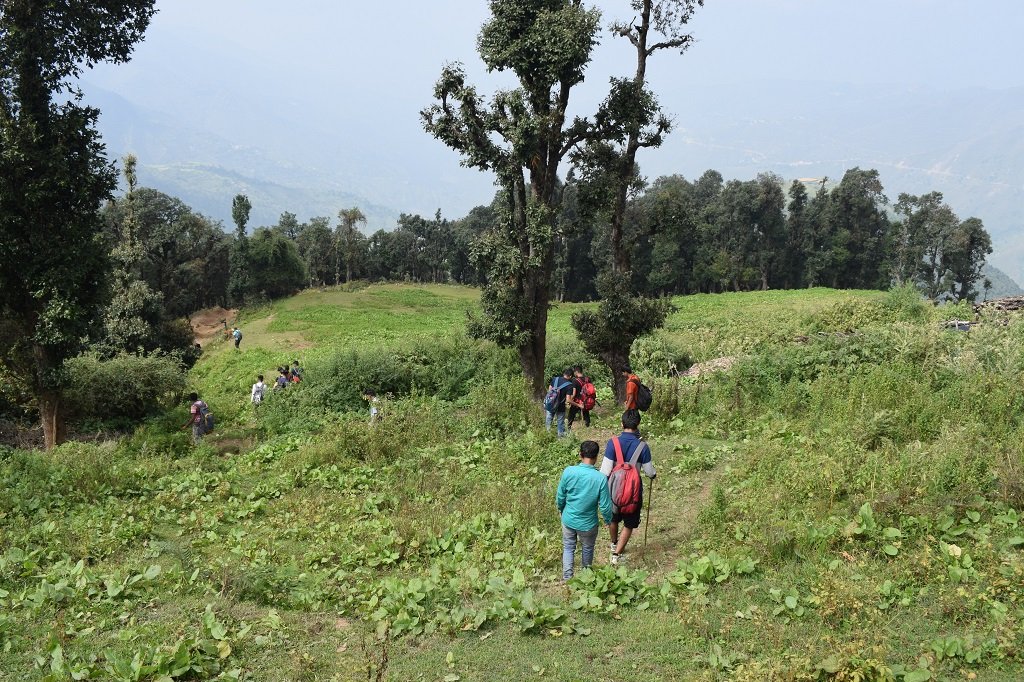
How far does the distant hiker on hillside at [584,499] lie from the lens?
737cm

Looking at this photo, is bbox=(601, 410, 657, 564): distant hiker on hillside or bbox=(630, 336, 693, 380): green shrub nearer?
bbox=(601, 410, 657, 564): distant hiker on hillside

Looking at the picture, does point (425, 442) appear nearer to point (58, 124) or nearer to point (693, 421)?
point (693, 421)

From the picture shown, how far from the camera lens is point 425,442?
14.7 m

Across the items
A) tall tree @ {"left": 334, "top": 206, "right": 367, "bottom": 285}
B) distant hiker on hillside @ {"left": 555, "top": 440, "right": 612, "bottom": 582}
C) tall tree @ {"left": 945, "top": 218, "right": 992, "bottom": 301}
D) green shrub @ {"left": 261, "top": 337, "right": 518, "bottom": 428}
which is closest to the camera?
distant hiker on hillside @ {"left": 555, "top": 440, "right": 612, "bottom": 582}

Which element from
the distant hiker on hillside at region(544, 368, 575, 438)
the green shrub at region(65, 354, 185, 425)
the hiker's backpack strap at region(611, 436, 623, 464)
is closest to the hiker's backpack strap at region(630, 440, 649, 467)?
the hiker's backpack strap at region(611, 436, 623, 464)

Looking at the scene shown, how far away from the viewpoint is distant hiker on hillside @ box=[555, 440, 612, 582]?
7367mm

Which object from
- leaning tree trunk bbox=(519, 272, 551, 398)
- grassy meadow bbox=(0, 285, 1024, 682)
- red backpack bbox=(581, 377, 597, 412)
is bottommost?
grassy meadow bbox=(0, 285, 1024, 682)

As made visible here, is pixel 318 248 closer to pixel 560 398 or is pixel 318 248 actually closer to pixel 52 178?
pixel 52 178

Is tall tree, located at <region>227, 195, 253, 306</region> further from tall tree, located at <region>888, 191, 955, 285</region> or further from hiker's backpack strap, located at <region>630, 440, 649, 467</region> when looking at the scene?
tall tree, located at <region>888, 191, 955, 285</region>

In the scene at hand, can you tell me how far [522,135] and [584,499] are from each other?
9681 millimetres

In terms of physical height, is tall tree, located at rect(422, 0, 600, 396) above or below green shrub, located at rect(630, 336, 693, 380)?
above

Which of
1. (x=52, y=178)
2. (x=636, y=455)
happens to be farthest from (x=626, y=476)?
(x=52, y=178)

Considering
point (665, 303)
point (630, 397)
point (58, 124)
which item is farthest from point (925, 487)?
point (58, 124)

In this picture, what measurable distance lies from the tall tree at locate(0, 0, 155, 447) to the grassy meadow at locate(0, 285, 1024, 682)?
4.73 metres
